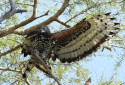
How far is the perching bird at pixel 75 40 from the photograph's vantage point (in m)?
5.44

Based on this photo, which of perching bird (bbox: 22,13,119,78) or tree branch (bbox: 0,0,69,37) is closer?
perching bird (bbox: 22,13,119,78)

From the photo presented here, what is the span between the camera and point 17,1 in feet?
21.7

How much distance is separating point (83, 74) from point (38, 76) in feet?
3.83

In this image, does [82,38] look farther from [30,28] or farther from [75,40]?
[30,28]

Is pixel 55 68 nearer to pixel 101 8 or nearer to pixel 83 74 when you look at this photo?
pixel 83 74

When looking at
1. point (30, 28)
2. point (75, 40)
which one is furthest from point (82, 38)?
point (30, 28)

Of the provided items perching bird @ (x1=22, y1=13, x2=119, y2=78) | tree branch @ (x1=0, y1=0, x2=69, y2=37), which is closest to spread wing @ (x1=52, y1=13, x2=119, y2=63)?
perching bird @ (x1=22, y1=13, x2=119, y2=78)

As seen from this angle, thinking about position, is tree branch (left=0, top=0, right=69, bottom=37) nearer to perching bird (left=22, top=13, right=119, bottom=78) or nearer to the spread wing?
perching bird (left=22, top=13, right=119, bottom=78)

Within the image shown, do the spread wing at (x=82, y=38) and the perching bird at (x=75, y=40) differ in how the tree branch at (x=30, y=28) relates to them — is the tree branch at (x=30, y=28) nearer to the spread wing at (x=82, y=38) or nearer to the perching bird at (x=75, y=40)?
the perching bird at (x=75, y=40)

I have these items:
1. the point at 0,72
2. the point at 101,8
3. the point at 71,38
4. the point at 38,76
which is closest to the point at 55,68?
the point at 38,76

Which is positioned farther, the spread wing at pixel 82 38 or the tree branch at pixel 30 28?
the tree branch at pixel 30 28

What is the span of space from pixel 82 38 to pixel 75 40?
19cm

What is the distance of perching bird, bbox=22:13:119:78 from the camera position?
544 centimetres

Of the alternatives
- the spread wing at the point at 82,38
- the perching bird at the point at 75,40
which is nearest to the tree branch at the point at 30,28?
the perching bird at the point at 75,40
